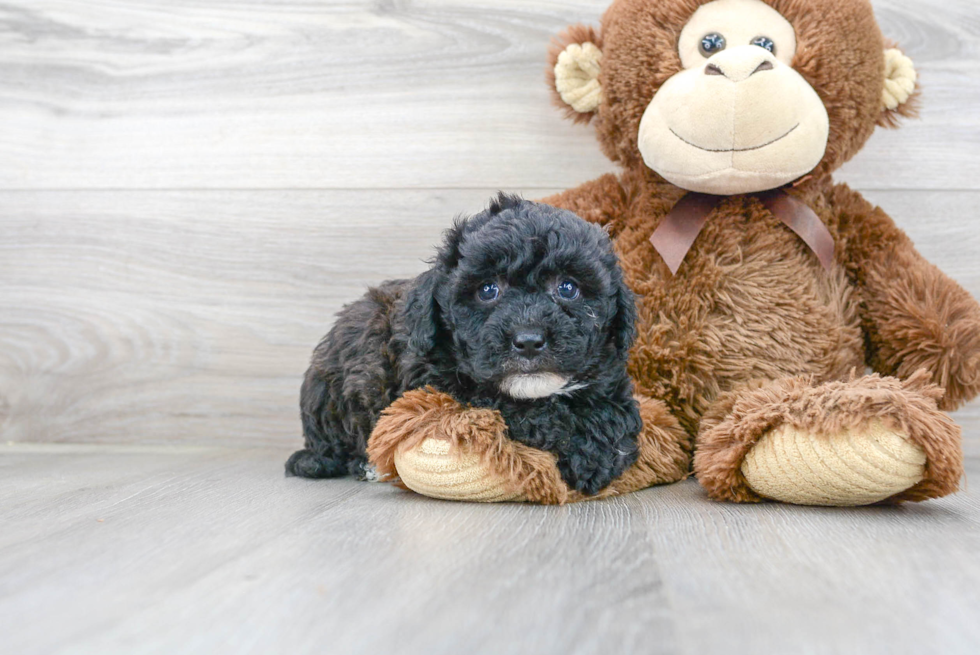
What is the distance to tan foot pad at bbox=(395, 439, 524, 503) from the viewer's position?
1.11 meters

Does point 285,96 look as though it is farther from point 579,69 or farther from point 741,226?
point 741,226

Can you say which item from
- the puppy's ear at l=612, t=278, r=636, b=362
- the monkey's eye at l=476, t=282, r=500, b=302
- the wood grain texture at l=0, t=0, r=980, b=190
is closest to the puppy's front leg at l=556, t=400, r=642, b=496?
the puppy's ear at l=612, t=278, r=636, b=362

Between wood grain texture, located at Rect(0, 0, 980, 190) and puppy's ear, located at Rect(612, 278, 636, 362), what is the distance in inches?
27.5

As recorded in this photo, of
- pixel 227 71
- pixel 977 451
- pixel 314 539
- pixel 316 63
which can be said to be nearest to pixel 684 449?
pixel 314 539

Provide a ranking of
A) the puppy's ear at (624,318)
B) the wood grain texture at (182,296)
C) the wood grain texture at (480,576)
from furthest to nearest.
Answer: the wood grain texture at (182,296)
the puppy's ear at (624,318)
the wood grain texture at (480,576)

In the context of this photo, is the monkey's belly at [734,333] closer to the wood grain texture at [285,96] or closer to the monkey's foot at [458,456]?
the monkey's foot at [458,456]

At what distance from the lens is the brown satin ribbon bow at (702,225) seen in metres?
1.40

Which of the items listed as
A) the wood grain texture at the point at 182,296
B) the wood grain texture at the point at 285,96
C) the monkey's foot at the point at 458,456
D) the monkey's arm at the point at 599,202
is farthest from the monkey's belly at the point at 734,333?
the wood grain texture at the point at 182,296

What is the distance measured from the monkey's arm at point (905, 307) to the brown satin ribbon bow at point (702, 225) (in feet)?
0.22

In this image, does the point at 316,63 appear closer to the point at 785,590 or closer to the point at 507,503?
the point at 507,503

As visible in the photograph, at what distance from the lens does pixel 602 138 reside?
4.96 feet

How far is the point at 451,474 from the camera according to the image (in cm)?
111

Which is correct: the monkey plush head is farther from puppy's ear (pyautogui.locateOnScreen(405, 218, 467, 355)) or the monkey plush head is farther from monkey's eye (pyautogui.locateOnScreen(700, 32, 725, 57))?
puppy's ear (pyautogui.locateOnScreen(405, 218, 467, 355))

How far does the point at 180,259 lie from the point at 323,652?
1409 mm
